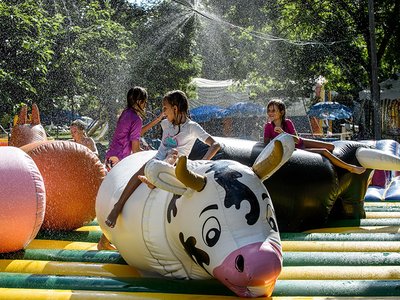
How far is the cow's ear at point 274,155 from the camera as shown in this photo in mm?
3391

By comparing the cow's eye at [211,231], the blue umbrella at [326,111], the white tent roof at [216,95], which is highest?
the cow's eye at [211,231]

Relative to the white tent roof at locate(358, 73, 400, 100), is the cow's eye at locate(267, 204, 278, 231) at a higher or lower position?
higher

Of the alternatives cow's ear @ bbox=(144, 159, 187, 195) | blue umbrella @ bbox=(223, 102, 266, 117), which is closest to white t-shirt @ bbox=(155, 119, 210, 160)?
cow's ear @ bbox=(144, 159, 187, 195)

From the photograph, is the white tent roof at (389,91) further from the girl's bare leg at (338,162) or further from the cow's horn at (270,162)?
the cow's horn at (270,162)

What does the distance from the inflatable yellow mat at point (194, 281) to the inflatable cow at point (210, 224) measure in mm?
172

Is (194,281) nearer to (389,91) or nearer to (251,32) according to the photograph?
(389,91)

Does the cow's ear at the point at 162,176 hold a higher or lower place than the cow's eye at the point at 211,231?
higher

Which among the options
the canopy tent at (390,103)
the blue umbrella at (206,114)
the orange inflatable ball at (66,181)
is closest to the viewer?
the orange inflatable ball at (66,181)

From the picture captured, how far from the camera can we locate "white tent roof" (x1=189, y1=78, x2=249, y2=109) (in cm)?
2448

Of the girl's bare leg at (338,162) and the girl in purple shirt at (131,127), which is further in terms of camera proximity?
the girl in purple shirt at (131,127)

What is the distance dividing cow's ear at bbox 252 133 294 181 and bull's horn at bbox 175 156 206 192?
30 cm

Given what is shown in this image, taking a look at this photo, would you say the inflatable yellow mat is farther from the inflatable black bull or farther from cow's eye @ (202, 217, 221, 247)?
cow's eye @ (202, 217, 221, 247)

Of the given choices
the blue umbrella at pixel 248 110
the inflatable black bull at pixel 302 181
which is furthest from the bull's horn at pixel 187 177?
the blue umbrella at pixel 248 110

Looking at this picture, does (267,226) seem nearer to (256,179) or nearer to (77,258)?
(256,179)
